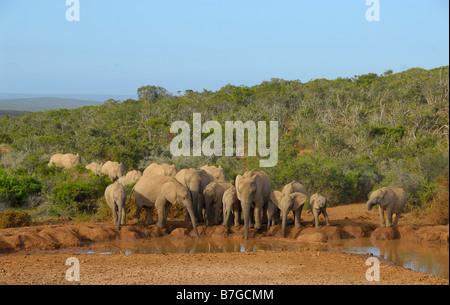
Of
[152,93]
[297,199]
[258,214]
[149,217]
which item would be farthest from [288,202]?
[152,93]

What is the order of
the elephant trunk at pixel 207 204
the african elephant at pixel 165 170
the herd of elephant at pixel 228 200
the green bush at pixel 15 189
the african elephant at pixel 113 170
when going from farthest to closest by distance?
the african elephant at pixel 113 170 < the green bush at pixel 15 189 < the african elephant at pixel 165 170 < the elephant trunk at pixel 207 204 < the herd of elephant at pixel 228 200

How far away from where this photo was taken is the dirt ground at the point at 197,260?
371 inches

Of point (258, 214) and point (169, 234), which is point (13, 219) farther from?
point (258, 214)

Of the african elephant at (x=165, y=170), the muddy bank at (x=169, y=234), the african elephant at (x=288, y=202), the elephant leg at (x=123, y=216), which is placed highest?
the african elephant at (x=165, y=170)

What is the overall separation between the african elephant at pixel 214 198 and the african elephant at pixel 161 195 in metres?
0.59

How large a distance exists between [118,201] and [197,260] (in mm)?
3444

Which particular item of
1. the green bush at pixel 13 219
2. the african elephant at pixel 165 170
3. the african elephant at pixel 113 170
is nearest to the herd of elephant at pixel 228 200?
the african elephant at pixel 165 170

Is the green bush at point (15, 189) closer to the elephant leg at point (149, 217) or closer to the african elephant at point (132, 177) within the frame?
the african elephant at point (132, 177)

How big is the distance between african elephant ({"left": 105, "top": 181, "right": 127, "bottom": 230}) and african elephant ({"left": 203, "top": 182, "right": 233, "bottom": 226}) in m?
2.08

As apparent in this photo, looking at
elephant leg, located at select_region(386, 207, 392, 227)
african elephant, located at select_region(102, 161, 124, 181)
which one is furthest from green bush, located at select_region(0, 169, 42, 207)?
elephant leg, located at select_region(386, 207, 392, 227)

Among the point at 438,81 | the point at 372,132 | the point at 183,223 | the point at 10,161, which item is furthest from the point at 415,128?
the point at 10,161

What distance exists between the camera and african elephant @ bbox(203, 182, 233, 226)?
47.3 ft

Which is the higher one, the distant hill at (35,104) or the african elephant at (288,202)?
the distant hill at (35,104)
